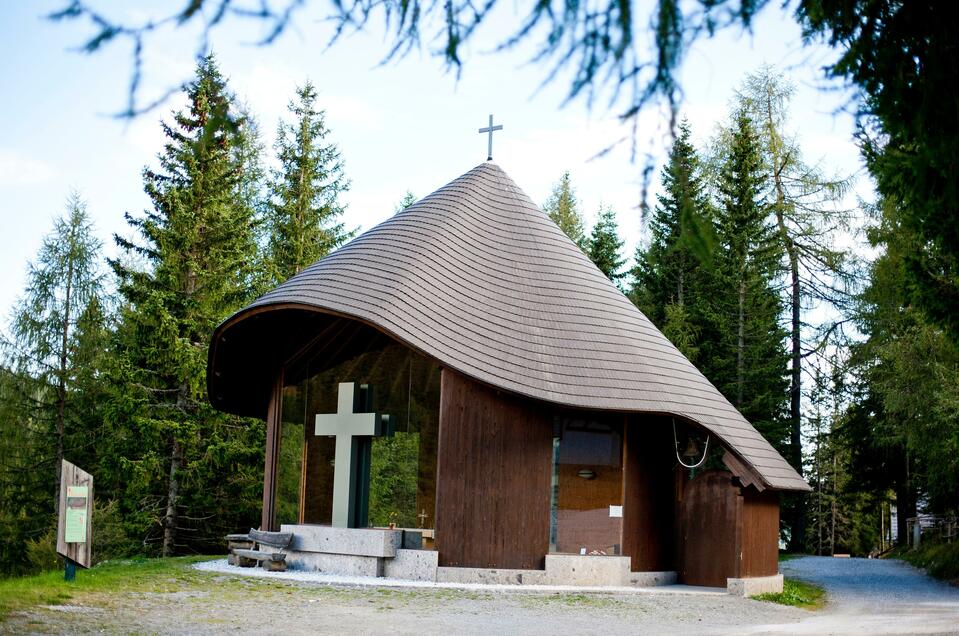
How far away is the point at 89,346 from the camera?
78.0 feet

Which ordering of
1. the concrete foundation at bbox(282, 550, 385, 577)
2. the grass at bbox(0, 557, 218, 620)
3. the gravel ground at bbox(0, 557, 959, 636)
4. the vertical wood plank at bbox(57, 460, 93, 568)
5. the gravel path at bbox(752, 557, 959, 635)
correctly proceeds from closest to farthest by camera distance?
the gravel ground at bbox(0, 557, 959, 636) < the grass at bbox(0, 557, 218, 620) < the gravel path at bbox(752, 557, 959, 635) < the vertical wood plank at bbox(57, 460, 93, 568) < the concrete foundation at bbox(282, 550, 385, 577)

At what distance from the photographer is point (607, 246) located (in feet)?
111

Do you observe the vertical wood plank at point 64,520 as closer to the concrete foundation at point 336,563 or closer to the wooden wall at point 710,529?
the concrete foundation at point 336,563

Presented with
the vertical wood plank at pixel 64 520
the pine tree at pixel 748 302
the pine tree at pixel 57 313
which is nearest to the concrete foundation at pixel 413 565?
the vertical wood plank at pixel 64 520

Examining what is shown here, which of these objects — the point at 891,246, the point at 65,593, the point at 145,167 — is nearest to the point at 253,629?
the point at 65,593

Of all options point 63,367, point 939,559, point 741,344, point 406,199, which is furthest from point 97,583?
point 406,199

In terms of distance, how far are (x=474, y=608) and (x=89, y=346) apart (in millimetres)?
16859

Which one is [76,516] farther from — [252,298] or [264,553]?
[252,298]

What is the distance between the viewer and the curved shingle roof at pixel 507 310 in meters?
12.9

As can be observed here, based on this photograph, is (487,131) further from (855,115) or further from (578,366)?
(855,115)

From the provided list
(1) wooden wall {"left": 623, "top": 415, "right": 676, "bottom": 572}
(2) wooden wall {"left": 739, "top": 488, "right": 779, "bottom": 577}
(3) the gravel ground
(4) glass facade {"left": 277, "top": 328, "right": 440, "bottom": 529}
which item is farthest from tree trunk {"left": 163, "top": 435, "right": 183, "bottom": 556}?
(2) wooden wall {"left": 739, "top": 488, "right": 779, "bottom": 577}

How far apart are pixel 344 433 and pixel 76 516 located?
14.2 ft

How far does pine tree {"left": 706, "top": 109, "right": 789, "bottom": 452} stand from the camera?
85.0ft

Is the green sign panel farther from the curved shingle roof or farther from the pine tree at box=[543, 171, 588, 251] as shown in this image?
the pine tree at box=[543, 171, 588, 251]
